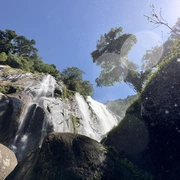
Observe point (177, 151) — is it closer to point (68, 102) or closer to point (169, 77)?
point (169, 77)

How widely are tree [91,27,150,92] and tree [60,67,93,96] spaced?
Answer: 3332mm

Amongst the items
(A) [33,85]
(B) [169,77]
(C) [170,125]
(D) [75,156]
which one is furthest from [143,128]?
(A) [33,85]

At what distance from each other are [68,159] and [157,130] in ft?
14.3

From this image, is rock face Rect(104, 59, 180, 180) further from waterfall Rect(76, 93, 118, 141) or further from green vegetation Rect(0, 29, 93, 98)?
green vegetation Rect(0, 29, 93, 98)

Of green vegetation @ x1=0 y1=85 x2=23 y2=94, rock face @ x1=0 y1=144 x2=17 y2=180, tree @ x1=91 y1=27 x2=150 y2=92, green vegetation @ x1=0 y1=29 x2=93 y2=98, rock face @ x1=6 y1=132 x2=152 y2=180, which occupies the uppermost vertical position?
green vegetation @ x1=0 y1=29 x2=93 y2=98

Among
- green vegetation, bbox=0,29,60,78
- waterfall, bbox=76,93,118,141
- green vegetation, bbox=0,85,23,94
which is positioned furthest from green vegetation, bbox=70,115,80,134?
green vegetation, bbox=0,29,60,78

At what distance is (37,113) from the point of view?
17203 mm

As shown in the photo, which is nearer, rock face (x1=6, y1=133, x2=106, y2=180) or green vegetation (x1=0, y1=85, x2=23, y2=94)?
rock face (x1=6, y1=133, x2=106, y2=180)

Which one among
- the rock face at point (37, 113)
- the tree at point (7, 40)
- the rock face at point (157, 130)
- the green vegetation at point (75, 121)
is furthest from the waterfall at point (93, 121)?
the tree at point (7, 40)

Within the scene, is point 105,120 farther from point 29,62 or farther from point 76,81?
point 29,62

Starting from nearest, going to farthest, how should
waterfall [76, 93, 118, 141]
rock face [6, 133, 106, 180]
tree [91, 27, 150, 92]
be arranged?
rock face [6, 133, 106, 180] → waterfall [76, 93, 118, 141] → tree [91, 27, 150, 92]

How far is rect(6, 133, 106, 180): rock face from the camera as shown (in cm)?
512

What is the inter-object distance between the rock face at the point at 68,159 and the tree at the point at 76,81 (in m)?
25.2

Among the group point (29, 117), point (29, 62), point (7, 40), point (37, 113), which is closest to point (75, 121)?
point (37, 113)
